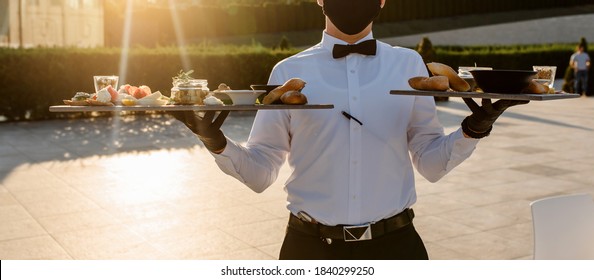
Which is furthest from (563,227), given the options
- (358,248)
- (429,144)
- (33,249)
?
(33,249)

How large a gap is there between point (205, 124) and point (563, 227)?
1.76m

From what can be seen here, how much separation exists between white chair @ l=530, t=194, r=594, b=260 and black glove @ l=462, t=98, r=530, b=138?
80cm

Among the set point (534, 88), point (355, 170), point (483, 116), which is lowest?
point (355, 170)

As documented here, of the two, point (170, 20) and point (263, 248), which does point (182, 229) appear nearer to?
point (263, 248)

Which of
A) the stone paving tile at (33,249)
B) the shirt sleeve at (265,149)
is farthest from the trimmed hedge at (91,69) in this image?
the shirt sleeve at (265,149)

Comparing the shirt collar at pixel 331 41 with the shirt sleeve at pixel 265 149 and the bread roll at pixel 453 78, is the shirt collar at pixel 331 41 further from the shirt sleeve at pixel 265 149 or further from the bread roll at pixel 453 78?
the bread roll at pixel 453 78

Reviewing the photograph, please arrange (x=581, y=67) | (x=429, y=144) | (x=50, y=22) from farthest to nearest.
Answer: (x=50, y=22) → (x=581, y=67) → (x=429, y=144)

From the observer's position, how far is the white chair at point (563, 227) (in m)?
3.07

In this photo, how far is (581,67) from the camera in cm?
2225

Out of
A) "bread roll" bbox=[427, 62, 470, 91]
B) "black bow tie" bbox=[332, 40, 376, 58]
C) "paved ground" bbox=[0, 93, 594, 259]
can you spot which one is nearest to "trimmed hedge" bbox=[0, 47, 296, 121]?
"paved ground" bbox=[0, 93, 594, 259]

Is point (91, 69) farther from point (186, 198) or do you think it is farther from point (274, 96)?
point (274, 96)

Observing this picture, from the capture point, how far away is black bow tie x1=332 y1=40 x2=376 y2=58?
8.95 feet

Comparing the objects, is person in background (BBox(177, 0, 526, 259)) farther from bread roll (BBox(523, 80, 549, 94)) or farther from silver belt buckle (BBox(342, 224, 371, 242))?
bread roll (BBox(523, 80, 549, 94))
